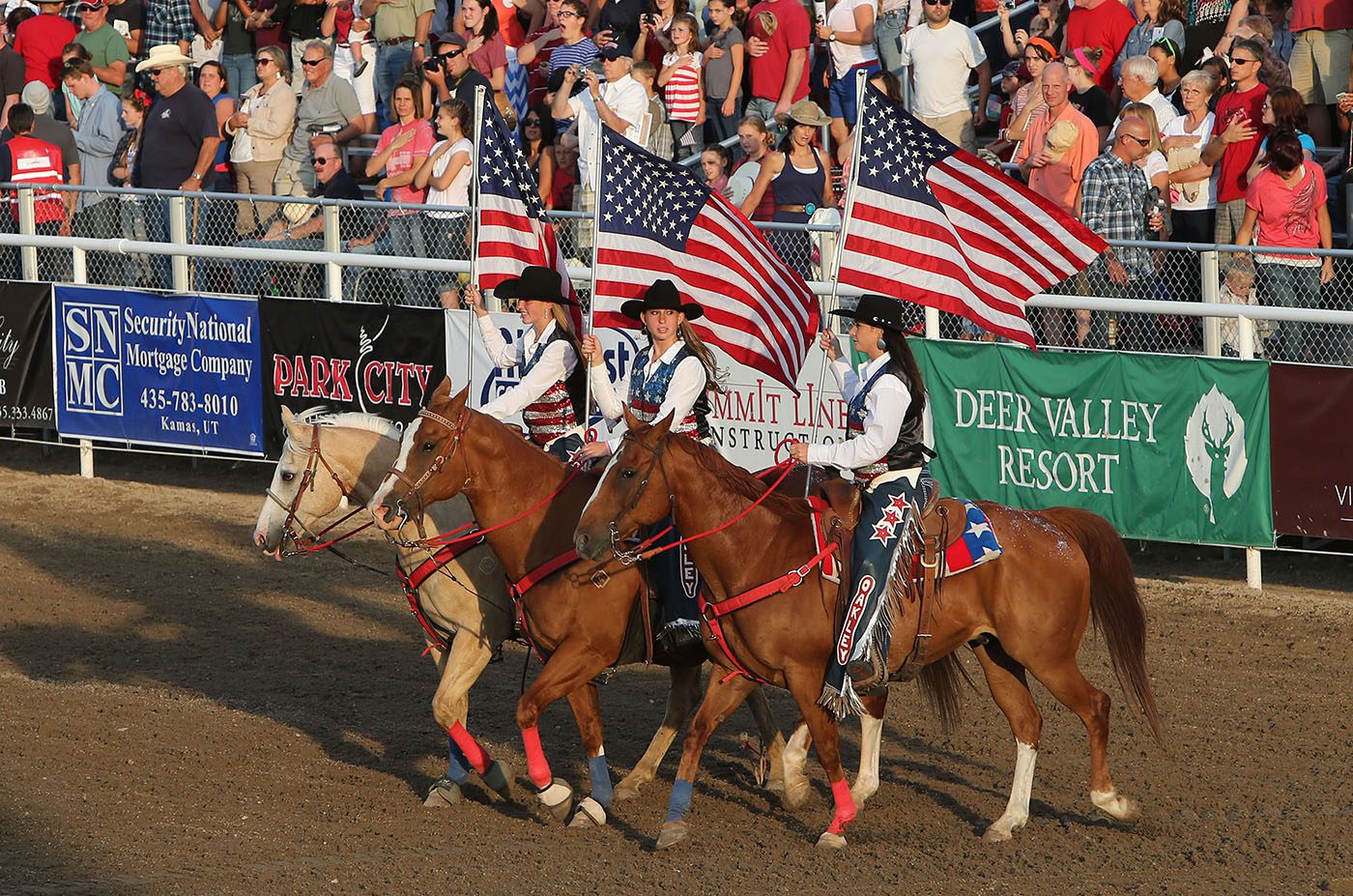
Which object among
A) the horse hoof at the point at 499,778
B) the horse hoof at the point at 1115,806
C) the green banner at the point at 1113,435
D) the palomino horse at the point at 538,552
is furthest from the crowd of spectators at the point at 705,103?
the horse hoof at the point at 499,778

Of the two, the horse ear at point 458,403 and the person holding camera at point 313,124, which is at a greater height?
the person holding camera at point 313,124

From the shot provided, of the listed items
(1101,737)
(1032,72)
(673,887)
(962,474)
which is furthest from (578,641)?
(1032,72)

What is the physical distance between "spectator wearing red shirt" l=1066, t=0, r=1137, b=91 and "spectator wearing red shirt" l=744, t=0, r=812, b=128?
2.55 metres

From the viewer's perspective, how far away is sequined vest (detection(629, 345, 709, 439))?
29.0 ft

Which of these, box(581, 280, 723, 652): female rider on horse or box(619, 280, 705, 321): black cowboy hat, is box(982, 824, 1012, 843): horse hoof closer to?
box(581, 280, 723, 652): female rider on horse

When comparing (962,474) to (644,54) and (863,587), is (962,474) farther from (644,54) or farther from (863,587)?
(644,54)

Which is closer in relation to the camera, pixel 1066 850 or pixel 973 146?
pixel 1066 850

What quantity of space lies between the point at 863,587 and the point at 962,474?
5.49 metres

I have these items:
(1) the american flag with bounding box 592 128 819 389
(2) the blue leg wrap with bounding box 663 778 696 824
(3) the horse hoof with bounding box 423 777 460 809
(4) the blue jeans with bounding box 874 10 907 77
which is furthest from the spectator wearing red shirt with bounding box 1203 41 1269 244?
(3) the horse hoof with bounding box 423 777 460 809

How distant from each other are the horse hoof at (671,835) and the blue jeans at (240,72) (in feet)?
49.4

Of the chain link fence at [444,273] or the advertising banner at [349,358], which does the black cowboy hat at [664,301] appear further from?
the advertising banner at [349,358]

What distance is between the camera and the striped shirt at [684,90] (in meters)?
17.0

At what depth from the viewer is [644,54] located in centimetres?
1812

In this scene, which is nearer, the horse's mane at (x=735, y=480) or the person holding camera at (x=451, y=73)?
the horse's mane at (x=735, y=480)
